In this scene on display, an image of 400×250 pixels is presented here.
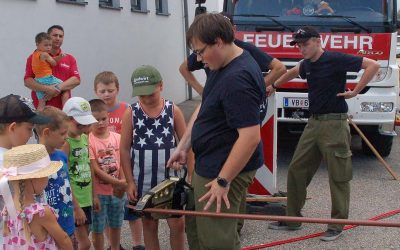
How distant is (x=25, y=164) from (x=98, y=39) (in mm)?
7178

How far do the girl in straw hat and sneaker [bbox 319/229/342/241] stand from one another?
2.57 metres

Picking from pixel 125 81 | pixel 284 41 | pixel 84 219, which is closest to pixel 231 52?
pixel 84 219

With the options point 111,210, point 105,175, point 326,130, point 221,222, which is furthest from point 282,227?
point 221,222

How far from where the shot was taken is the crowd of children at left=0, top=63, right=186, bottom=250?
2.36 m

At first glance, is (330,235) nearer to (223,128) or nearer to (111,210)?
(111,210)

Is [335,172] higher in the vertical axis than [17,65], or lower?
lower

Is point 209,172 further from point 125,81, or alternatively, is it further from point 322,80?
point 125,81

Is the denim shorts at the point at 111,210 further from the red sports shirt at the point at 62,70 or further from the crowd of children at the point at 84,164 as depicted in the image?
the red sports shirt at the point at 62,70

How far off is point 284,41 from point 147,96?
3.71 metres

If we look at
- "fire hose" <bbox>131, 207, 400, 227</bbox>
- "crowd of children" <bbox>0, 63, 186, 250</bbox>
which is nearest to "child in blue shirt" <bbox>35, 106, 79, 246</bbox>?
"crowd of children" <bbox>0, 63, 186, 250</bbox>

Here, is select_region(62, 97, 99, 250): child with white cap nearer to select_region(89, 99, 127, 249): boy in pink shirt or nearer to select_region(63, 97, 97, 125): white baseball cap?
select_region(63, 97, 97, 125): white baseball cap

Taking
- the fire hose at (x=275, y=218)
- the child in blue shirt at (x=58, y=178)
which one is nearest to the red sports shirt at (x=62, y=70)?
the child in blue shirt at (x=58, y=178)

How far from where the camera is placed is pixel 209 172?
8.88ft

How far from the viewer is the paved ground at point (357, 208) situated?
172 inches
